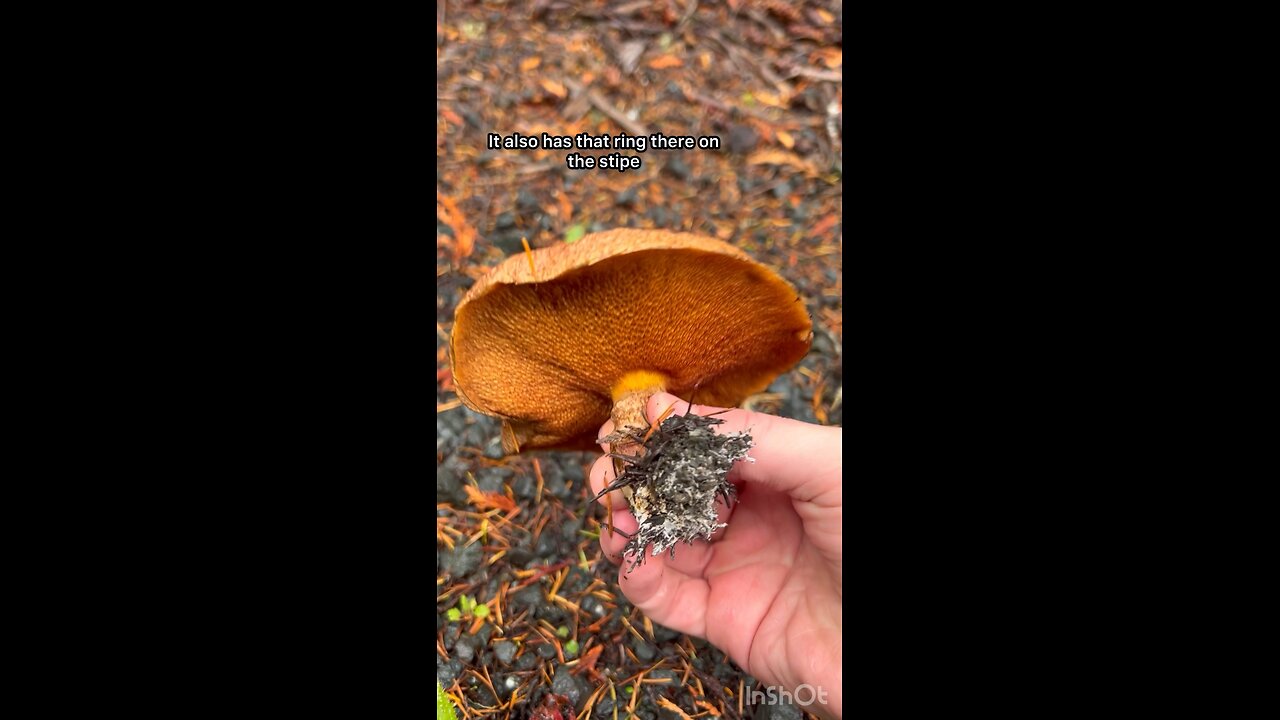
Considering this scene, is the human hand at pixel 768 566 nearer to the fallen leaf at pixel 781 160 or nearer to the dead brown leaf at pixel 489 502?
the dead brown leaf at pixel 489 502

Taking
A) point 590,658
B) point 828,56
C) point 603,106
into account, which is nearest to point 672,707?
point 590,658

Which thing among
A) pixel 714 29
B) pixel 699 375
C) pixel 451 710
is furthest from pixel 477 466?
pixel 714 29

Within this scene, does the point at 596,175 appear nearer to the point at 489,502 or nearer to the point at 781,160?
the point at 781,160

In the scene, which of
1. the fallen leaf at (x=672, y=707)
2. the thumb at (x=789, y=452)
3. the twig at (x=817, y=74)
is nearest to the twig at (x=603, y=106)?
the twig at (x=817, y=74)

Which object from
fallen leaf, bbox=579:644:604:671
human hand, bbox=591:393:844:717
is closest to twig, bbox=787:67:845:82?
human hand, bbox=591:393:844:717

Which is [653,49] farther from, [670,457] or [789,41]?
[670,457]

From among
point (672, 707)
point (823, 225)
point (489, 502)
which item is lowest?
point (672, 707)

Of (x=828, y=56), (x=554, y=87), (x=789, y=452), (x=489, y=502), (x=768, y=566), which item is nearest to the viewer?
(x=789, y=452)

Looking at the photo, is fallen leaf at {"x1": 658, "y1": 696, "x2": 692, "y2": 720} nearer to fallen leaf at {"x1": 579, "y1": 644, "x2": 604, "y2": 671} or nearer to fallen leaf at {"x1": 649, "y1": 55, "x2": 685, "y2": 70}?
fallen leaf at {"x1": 579, "y1": 644, "x2": 604, "y2": 671}
